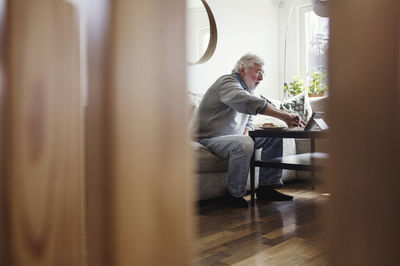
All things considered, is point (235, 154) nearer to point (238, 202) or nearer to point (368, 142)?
point (238, 202)

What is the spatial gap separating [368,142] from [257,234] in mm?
1529

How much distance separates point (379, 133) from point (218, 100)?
2.43 meters

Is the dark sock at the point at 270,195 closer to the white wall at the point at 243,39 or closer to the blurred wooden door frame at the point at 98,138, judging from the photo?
the white wall at the point at 243,39

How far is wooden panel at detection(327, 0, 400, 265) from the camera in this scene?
28 centimetres

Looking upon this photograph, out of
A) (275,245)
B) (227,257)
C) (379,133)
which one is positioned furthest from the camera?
(275,245)

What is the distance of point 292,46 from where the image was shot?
191 inches

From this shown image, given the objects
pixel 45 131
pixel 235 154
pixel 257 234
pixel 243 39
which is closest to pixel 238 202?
pixel 235 154

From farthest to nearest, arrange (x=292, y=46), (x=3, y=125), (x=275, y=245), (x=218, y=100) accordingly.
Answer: (x=292, y=46) < (x=218, y=100) < (x=275, y=245) < (x=3, y=125)

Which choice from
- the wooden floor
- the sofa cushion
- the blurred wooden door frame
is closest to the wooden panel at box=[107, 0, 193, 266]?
the blurred wooden door frame

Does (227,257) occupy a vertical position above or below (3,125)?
below

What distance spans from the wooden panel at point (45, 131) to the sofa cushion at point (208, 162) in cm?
189

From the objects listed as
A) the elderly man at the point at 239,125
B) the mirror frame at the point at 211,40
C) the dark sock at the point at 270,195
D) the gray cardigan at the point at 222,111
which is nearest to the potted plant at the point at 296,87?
the mirror frame at the point at 211,40

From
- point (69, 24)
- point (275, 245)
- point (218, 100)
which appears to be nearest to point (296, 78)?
point (218, 100)

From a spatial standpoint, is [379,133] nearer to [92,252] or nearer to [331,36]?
[331,36]
